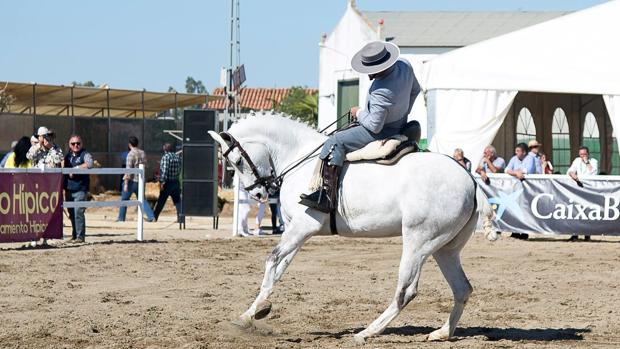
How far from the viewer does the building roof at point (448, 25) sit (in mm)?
37312

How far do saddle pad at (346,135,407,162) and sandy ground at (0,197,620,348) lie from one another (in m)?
1.54

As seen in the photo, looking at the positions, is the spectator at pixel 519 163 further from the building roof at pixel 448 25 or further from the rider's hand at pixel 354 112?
the building roof at pixel 448 25

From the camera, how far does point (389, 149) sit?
9344mm

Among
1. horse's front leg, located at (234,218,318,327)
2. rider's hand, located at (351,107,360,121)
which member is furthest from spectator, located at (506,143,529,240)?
horse's front leg, located at (234,218,318,327)

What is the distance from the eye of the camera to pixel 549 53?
22.2 meters

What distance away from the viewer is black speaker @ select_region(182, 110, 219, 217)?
23562 millimetres

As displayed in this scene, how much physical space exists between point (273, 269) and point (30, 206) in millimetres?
9056

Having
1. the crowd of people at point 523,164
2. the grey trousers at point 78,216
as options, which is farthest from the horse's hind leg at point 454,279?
the crowd of people at point 523,164

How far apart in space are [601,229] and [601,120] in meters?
6.64

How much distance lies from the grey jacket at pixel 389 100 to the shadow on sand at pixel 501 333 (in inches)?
71.0

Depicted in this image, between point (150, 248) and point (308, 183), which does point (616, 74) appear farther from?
point (308, 183)

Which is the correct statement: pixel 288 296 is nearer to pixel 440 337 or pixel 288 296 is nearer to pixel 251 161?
pixel 251 161

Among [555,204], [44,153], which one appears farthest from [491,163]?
[44,153]

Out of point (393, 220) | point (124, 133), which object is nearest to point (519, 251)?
point (393, 220)
